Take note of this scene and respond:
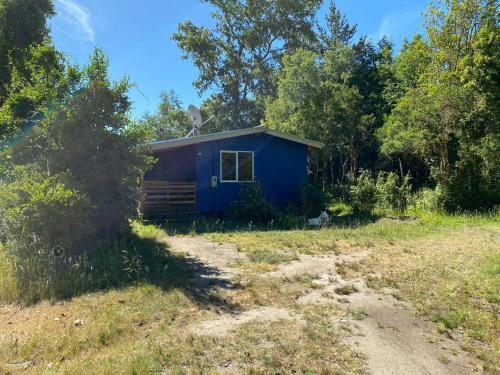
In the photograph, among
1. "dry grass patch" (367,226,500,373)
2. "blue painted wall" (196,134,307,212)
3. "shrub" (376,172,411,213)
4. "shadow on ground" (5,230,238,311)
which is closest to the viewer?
"dry grass patch" (367,226,500,373)

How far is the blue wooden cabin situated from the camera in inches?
481

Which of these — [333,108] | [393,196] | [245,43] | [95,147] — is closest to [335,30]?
[245,43]

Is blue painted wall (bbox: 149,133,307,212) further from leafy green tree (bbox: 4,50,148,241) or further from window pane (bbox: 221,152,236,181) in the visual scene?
leafy green tree (bbox: 4,50,148,241)

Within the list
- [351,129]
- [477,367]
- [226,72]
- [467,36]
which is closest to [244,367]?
[477,367]

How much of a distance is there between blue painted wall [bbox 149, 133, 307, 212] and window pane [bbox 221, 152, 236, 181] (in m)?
0.17

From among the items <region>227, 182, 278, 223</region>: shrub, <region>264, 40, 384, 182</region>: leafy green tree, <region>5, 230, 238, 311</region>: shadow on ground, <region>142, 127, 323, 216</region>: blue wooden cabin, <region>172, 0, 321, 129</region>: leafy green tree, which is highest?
<region>172, 0, 321, 129</region>: leafy green tree

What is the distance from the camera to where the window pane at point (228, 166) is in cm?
1321

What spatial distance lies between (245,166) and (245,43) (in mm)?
18576

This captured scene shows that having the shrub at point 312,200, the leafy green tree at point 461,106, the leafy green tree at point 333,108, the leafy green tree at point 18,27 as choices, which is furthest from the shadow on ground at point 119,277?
the leafy green tree at point 333,108

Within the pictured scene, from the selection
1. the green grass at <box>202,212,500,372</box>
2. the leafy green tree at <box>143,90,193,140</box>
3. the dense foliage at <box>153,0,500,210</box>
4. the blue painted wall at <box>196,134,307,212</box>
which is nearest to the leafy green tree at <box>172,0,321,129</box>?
the dense foliage at <box>153,0,500,210</box>

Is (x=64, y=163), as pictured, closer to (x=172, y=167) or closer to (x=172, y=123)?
(x=172, y=167)

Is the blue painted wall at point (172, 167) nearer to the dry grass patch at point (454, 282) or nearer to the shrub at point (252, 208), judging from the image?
the shrub at point (252, 208)

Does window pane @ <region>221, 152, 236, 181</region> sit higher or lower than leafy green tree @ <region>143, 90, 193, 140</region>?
lower

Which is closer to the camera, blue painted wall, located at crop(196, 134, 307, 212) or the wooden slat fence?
the wooden slat fence
